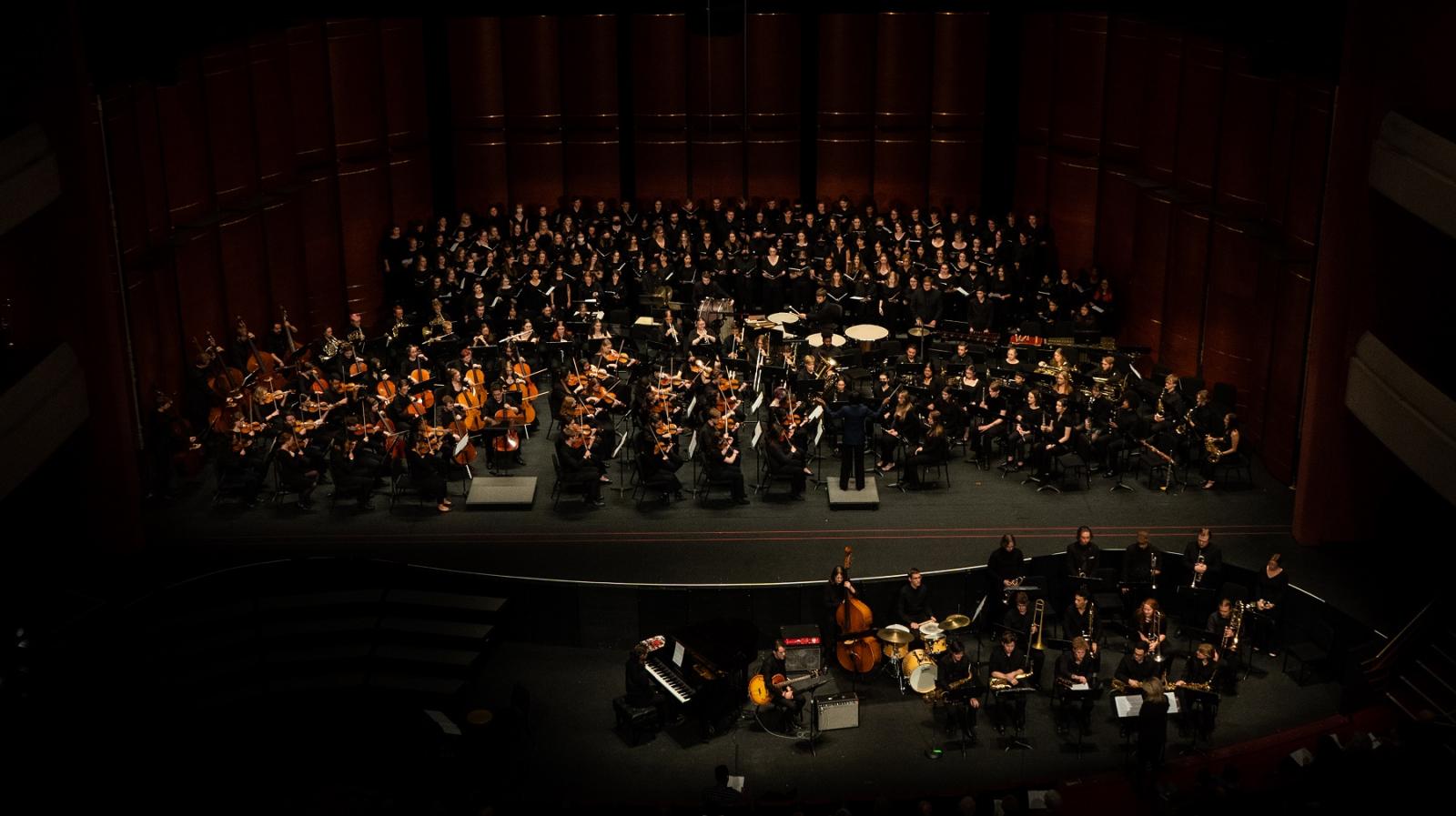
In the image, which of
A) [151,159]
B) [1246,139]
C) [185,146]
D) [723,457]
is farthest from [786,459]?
[185,146]

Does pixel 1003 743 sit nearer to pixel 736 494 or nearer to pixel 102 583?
pixel 736 494

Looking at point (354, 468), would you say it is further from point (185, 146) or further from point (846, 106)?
point (846, 106)

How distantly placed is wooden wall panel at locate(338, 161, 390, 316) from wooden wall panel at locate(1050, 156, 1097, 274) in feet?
35.6

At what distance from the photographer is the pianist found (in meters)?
14.4

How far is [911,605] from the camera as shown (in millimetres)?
15055

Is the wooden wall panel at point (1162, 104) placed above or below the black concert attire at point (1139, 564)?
Answer: above

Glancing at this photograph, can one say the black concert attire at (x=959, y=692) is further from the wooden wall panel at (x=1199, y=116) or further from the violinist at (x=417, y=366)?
the wooden wall panel at (x=1199, y=116)

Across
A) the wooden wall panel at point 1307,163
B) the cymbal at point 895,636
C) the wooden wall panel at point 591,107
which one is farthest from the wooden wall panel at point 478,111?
the cymbal at point 895,636

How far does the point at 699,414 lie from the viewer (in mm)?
18156

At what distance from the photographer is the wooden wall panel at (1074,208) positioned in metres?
23.3

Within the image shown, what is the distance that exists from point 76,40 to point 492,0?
30.4 feet

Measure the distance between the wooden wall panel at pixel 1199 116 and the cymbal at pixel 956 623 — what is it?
28.1 feet

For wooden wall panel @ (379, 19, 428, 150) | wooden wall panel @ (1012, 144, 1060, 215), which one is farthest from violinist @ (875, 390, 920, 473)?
wooden wall panel @ (379, 19, 428, 150)

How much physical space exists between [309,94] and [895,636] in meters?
13.2
